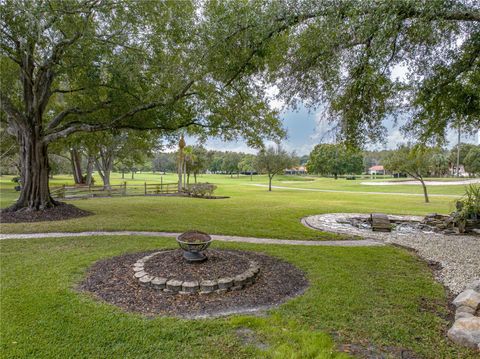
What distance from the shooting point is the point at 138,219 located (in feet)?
39.0

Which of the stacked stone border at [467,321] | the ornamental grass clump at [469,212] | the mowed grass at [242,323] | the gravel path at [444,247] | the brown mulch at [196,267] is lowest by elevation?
the gravel path at [444,247]

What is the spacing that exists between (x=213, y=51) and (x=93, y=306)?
4.82 meters

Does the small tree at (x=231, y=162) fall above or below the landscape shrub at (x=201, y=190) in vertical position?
above

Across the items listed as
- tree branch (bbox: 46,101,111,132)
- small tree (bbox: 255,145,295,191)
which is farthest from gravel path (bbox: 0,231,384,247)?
small tree (bbox: 255,145,295,191)

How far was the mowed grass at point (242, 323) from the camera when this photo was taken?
10.6 ft

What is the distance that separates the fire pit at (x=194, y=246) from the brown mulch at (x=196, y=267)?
109mm

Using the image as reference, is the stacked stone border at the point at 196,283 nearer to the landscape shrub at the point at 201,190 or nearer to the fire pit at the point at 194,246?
the fire pit at the point at 194,246

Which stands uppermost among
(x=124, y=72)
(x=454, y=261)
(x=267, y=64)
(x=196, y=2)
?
(x=196, y=2)

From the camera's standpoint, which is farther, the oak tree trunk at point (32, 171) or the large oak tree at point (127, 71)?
the oak tree trunk at point (32, 171)

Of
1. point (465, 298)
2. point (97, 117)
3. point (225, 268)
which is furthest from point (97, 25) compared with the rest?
point (465, 298)

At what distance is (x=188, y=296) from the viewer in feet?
14.9

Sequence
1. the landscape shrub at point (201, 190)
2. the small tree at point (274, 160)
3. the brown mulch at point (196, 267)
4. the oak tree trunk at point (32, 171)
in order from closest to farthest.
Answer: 1. the brown mulch at point (196, 267)
2. the oak tree trunk at point (32, 171)
3. the landscape shrub at point (201, 190)
4. the small tree at point (274, 160)

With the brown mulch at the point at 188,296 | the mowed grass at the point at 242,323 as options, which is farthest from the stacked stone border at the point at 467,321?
the brown mulch at the point at 188,296

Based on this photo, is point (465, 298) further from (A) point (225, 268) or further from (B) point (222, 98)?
(B) point (222, 98)
